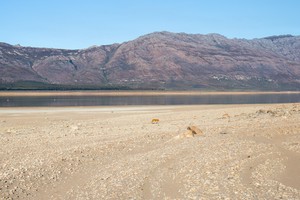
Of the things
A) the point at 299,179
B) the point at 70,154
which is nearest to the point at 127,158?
the point at 70,154

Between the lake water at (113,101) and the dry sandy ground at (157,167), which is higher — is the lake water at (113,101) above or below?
below

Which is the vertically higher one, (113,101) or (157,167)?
(157,167)

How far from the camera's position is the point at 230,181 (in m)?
12.5

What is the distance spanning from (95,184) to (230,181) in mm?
4300

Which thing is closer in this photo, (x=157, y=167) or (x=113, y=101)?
(x=157, y=167)

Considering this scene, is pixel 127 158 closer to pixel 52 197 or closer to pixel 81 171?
pixel 81 171

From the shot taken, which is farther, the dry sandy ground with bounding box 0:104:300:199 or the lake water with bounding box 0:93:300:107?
the lake water with bounding box 0:93:300:107

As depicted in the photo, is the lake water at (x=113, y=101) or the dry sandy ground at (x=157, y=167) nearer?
the dry sandy ground at (x=157, y=167)

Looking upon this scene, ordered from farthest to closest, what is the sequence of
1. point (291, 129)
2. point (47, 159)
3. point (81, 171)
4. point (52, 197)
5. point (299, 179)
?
1. point (291, 129)
2. point (47, 159)
3. point (81, 171)
4. point (299, 179)
5. point (52, 197)

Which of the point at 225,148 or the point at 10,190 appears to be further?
the point at 225,148

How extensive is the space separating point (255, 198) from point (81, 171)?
695 centimetres

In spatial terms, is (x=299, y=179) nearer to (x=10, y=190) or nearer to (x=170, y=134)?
(x=10, y=190)

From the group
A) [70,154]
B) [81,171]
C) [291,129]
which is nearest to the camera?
[81,171]

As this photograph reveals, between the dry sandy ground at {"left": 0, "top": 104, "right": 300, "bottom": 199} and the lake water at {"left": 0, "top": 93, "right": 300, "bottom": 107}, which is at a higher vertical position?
the dry sandy ground at {"left": 0, "top": 104, "right": 300, "bottom": 199}
